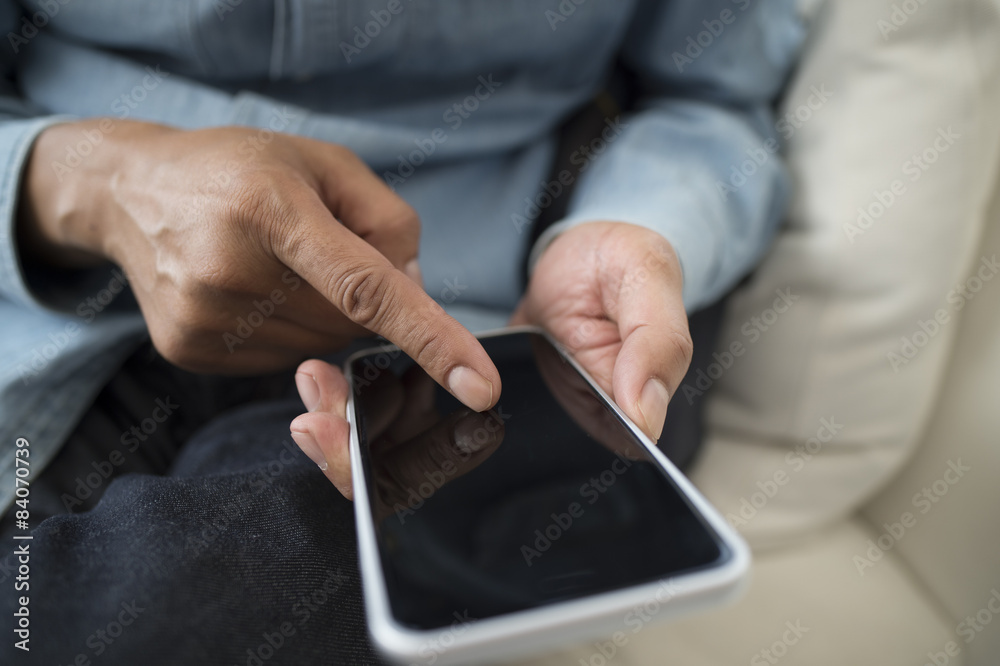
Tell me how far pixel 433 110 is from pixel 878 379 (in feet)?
1.58

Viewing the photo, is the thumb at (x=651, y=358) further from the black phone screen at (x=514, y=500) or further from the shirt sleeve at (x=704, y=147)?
the shirt sleeve at (x=704, y=147)

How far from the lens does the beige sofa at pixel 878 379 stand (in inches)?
18.3

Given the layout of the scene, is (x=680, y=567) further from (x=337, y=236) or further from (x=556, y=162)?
(x=556, y=162)

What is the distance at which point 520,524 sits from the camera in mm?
292

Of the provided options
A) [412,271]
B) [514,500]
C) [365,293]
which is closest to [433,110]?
[412,271]

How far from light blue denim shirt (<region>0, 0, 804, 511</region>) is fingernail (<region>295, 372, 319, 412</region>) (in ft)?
0.66

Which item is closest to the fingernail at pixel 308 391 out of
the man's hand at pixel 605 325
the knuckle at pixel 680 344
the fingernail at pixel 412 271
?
the man's hand at pixel 605 325

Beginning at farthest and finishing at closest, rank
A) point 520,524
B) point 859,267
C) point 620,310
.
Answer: point 859,267
point 620,310
point 520,524

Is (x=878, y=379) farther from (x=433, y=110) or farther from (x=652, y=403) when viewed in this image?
(x=433, y=110)

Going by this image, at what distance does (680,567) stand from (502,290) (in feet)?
1.26

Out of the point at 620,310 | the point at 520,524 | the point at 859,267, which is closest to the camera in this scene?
the point at 520,524

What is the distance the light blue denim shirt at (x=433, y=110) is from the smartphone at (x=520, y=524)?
0.19 meters

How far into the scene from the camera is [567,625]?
224 mm

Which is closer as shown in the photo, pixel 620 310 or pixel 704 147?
pixel 620 310
